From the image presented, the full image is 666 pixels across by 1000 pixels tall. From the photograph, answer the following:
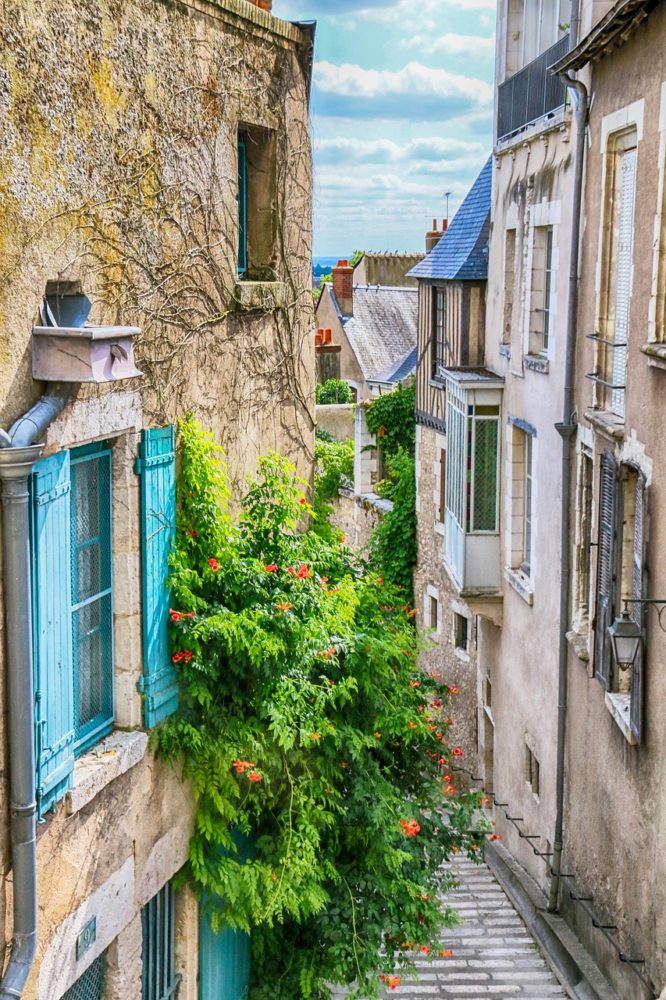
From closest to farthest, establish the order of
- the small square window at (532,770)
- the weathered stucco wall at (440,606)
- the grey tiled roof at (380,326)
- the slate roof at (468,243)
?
the small square window at (532,770) < the slate roof at (468,243) < the weathered stucco wall at (440,606) < the grey tiled roof at (380,326)

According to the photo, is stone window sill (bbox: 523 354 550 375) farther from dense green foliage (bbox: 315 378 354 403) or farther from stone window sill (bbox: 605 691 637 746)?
dense green foliage (bbox: 315 378 354 403)

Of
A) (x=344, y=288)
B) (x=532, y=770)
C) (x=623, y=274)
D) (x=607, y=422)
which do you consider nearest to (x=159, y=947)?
(x=607, y=422)

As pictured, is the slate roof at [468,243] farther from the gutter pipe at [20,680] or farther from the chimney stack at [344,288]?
the chimney stack at [344,288]

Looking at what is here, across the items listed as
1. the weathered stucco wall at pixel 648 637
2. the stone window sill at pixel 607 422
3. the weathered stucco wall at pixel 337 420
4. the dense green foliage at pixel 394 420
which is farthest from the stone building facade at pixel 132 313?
the weathered stucco wall at pixel 337 420

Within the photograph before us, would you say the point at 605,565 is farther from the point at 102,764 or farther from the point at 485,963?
the point at 102,764

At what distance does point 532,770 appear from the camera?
12805 mm

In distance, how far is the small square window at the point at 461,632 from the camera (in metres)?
17.5

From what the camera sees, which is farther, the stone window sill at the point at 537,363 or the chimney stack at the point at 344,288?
the chimney stack at the point at 344,288

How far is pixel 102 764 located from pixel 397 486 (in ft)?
46.9

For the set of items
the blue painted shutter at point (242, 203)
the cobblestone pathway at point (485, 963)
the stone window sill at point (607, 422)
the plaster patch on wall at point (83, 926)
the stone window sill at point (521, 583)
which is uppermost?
the blue painted shutter at point (242, 203)

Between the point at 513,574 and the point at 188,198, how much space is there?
8.19 metres

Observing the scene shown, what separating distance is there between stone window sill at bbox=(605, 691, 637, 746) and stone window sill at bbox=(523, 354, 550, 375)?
397 cm

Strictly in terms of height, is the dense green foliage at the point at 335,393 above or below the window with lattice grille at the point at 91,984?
above

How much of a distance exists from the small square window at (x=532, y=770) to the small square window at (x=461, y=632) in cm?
436
